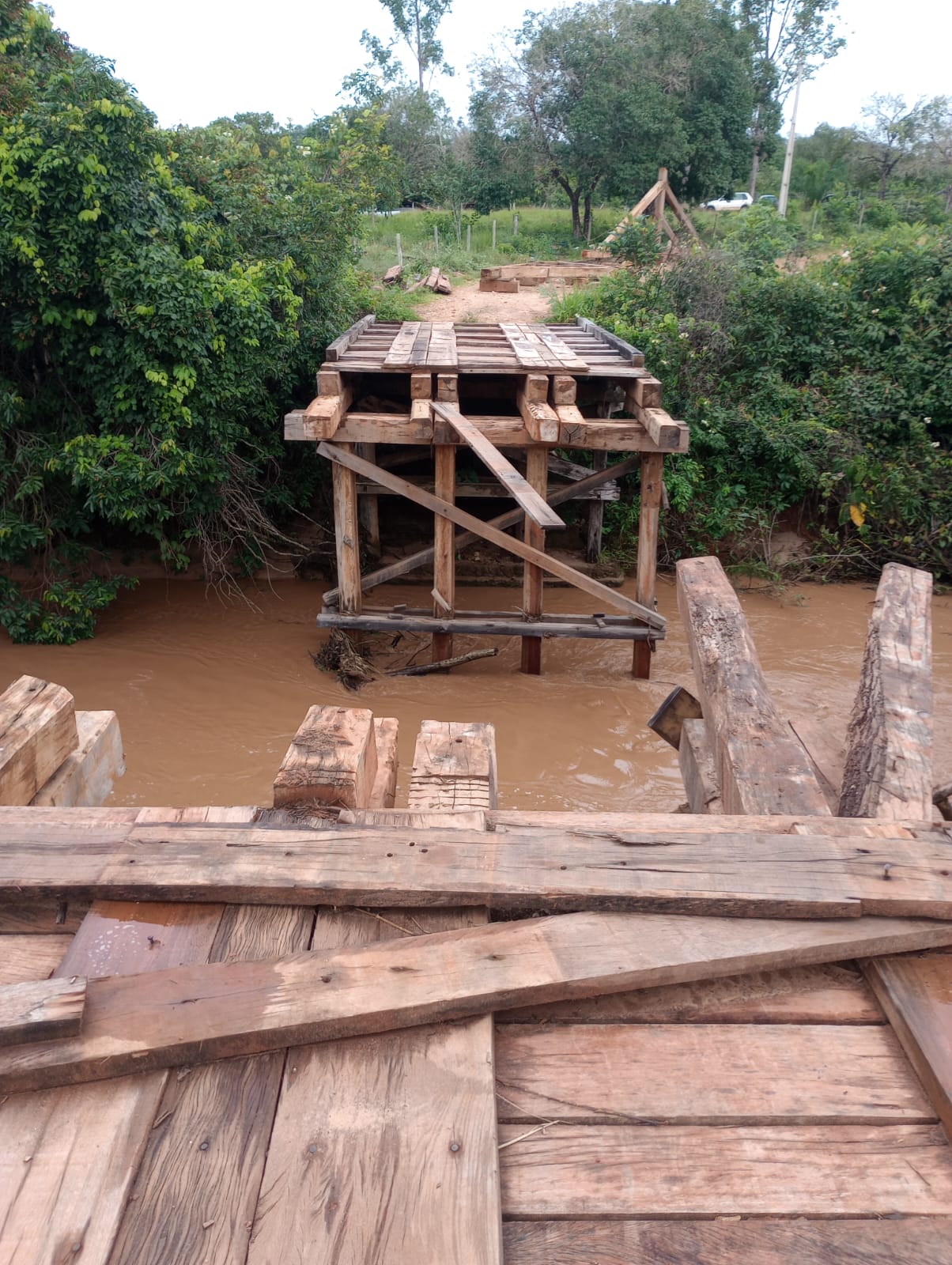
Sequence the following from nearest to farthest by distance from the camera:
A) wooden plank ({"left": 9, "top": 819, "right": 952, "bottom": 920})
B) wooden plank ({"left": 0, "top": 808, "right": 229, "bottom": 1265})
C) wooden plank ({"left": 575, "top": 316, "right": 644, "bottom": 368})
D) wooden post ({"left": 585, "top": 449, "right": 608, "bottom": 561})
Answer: wooden plank ({"left": 0, "top": 808, "right": 229, "bottom": 1265}) → wooden plank ({"left": 9, "top": 819, "right": 952, "bottom": 920}) → wooden plank ({"left": 575, "top": 316, "right": 644, "bottom": 368}) → wooden post ({"left": 585, "top": 449, "right": 608, "bottom": 561})

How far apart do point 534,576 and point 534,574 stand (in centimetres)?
1

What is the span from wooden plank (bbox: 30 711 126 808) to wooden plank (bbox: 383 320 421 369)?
4948 mm

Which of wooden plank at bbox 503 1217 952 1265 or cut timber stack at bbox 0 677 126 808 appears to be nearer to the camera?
wooden plank at bbox 503 1217 952 1265

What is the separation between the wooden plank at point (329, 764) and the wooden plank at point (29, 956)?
0.47 m

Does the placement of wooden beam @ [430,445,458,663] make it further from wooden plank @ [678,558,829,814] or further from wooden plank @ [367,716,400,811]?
wooden plank @ [367,716,400,811]

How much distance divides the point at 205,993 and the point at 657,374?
1044 centimetres

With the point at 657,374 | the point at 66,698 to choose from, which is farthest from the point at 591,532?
the point at 66,698

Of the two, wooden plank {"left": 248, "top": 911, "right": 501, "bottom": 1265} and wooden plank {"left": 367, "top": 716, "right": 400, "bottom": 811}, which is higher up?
wooden plank {"left": 248, "top": 911, "right": 501, "bottom": 1265}

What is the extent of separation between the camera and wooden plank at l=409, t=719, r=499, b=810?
1.91 metres

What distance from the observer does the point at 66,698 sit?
216 centimetres

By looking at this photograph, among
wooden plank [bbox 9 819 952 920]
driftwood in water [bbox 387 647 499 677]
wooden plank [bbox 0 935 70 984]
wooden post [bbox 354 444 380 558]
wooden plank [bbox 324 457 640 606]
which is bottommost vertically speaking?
driftwood in water [bbox 387 647 499 677]

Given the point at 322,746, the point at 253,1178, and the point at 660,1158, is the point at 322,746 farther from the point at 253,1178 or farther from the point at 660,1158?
the point at 660,1158

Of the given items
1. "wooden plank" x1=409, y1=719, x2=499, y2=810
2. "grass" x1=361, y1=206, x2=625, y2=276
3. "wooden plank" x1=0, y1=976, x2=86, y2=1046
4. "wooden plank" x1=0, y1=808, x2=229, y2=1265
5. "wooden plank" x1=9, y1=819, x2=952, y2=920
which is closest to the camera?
"wooden plank" x1=0, y1=808, x2=229, y2=1265

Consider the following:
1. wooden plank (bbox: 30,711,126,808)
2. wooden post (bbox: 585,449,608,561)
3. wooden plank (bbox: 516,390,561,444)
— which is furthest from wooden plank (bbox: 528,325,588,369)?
wooden plank (bbox: 30,711,126,808)
